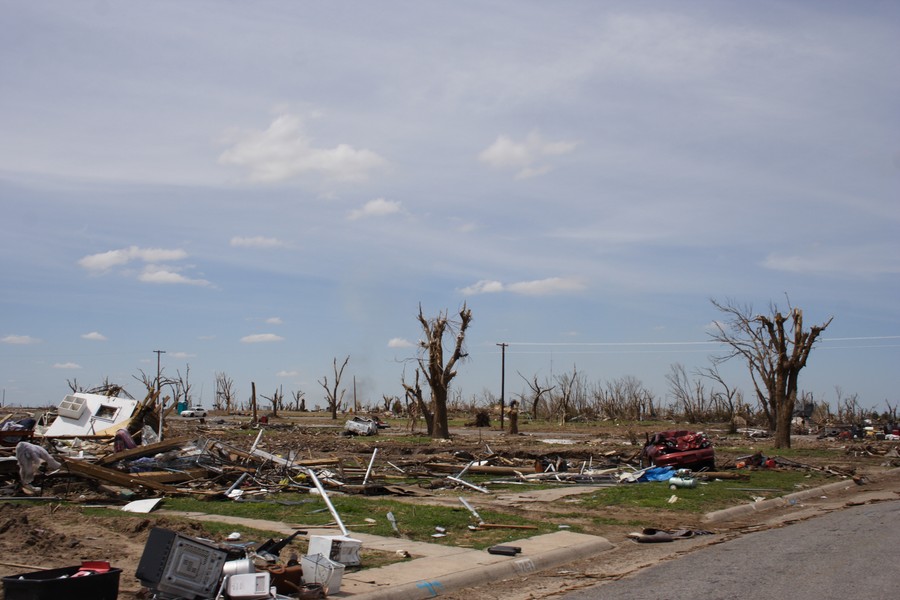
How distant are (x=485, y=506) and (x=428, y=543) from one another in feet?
13.6

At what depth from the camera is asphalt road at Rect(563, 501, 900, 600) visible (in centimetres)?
810

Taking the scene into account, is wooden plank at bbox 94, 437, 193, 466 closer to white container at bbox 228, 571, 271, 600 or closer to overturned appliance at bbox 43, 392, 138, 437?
overturned appliance at bbox 43, 392, 138, 437

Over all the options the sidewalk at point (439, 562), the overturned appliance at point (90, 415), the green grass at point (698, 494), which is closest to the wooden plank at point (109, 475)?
the sidewalk at point (439, 562)

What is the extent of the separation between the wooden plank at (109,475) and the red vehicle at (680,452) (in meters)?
13.0

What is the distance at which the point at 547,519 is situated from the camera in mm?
13734

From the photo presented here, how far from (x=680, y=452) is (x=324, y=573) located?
16123 millimetres

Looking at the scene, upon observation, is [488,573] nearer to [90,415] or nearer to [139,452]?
[139,452]

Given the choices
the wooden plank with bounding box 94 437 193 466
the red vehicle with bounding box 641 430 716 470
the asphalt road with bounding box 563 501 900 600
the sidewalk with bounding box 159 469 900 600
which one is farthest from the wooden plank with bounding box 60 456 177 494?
the red vehicle with bounding box 641 430 716 470

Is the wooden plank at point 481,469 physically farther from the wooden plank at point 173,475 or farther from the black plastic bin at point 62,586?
the black plastic bin at point 62,586

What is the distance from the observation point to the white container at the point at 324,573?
781 cm

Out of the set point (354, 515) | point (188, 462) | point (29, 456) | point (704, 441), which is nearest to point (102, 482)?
point (29, 456)

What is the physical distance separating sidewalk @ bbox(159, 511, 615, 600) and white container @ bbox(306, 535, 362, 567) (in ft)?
0.54

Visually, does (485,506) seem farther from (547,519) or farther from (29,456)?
(29,456)

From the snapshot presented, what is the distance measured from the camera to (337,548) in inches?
341
